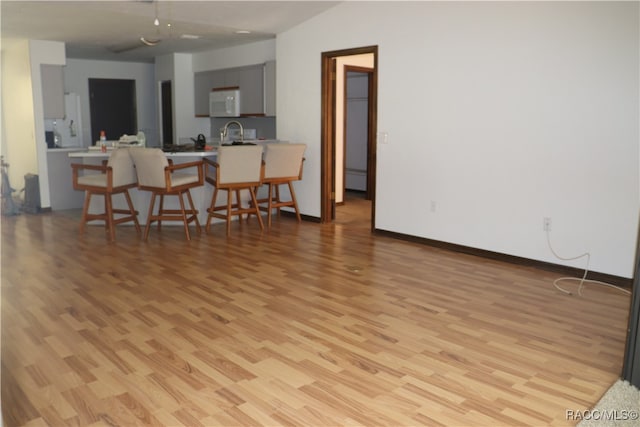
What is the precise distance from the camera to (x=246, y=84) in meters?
7.87

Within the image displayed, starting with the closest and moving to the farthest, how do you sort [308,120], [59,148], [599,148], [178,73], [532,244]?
1. [599,148]
2. [532,244]
3. [308,120]
4. [59,148]
5. [178,73]

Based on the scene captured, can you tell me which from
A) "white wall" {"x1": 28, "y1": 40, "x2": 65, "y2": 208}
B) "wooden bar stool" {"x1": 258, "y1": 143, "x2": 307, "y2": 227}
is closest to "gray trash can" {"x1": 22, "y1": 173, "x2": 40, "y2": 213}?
"white wall" {"x1": 28, "y1": 40, "x2": 65, "y2": 208}

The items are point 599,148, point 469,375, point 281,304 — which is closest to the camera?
point 469,375

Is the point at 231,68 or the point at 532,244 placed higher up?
the point at 231,68

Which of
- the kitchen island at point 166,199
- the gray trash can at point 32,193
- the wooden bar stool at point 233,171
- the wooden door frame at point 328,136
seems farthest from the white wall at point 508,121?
the gray trash can at point 32,193

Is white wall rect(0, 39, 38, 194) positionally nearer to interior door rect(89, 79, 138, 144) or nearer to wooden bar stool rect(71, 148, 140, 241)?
interior door rect(89, 79, 138, 144)

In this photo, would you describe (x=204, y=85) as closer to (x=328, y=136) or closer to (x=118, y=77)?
(x=118, y=77)

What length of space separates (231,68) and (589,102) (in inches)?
209

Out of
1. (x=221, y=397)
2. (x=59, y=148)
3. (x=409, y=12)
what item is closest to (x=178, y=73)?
(x=59, y=148)

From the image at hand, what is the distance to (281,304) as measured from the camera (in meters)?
3.78

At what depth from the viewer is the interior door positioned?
9984 mm

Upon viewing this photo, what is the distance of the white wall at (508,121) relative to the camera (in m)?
4.21

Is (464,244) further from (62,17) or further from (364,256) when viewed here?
(62,17)

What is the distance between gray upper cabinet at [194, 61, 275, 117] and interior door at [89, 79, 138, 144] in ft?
6.87
